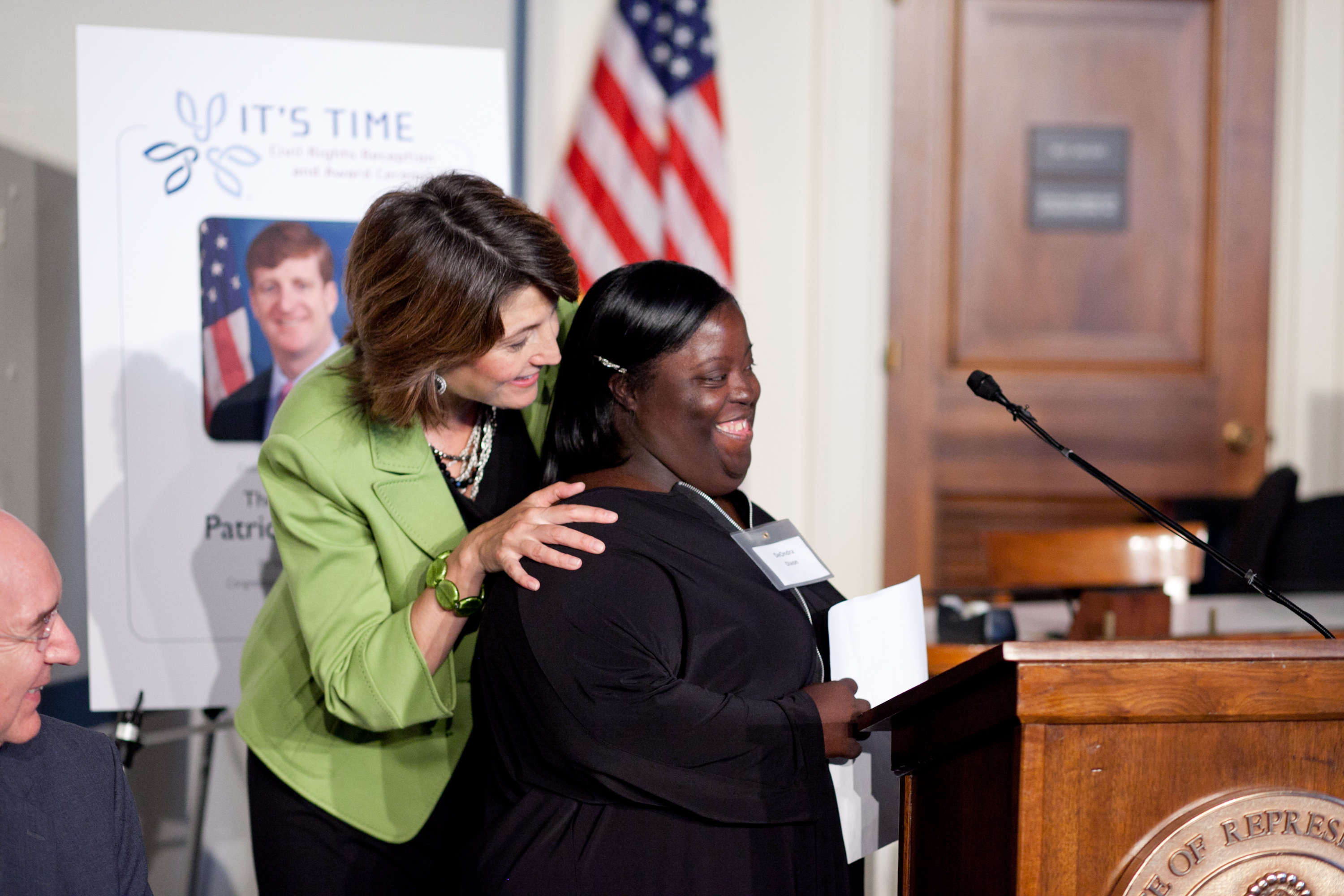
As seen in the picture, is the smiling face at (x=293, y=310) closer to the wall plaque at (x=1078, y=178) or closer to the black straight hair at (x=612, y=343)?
the black straight hair at (x=612, y=343)

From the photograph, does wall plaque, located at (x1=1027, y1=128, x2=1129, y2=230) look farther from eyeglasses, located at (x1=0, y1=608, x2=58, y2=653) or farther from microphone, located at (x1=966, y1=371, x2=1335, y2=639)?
eyeglasses, located at (x1=0, y1=608, x2=58, y2=653)

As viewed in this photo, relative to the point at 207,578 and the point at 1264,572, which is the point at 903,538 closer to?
the point at 1264,572

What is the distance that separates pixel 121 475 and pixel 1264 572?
3246 mm

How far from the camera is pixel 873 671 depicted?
1.67 meters

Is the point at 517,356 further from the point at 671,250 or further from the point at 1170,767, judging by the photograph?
the point at 671,250

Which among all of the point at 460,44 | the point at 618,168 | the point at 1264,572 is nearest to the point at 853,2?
the point at 618,168

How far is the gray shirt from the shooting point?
1439 millimetres

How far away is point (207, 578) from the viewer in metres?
2.71

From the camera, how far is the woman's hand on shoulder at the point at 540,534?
154cm

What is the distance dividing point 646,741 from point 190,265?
1750mm

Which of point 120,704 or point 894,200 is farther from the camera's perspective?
point 894,200

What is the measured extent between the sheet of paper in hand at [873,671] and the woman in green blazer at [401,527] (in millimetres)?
396

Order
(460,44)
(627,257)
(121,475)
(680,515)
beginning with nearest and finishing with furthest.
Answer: (680,515)
(121,475)
(460,44)
(627,257)

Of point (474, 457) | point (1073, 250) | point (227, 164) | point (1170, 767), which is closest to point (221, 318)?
point (227, 164)
